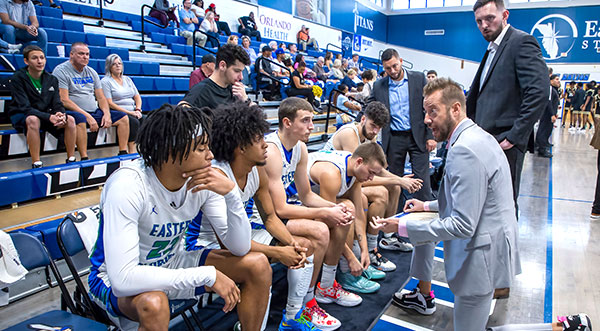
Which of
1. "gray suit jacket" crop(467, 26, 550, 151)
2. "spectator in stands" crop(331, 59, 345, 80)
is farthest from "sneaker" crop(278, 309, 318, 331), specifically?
"spectator in stands" crop(331, 59, 345, 80)

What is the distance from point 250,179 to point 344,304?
1086mm

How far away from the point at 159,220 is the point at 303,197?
1.20 metres

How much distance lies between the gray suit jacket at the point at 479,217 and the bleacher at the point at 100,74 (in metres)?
2.27

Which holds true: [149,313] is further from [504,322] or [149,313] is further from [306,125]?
[504,322]

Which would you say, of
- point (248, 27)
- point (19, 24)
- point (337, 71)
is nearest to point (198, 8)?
point (248, 27)

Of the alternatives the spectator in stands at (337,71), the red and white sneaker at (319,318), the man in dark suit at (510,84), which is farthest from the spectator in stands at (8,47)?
the spectator in stands at (337,71)

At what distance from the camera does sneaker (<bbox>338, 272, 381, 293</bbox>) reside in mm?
2836

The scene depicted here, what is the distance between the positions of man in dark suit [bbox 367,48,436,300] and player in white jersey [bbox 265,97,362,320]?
1.25m

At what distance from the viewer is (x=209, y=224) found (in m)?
2.17

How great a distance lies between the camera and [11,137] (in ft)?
11.7

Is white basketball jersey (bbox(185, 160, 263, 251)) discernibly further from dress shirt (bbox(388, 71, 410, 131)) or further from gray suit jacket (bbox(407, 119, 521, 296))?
dress shirt (bbox(388, 71, 410, 131))

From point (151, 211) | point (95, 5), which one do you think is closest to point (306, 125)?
point (151, 211)

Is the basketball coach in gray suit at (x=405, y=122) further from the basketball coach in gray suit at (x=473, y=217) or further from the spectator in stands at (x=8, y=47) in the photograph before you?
the spectator in stands at (x=8, y=47)

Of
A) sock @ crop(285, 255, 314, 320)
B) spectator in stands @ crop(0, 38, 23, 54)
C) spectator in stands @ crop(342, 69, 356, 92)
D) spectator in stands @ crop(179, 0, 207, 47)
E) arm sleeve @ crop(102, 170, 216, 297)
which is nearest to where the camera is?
arm sleeve @ crop(102, 170, 216, 297)
